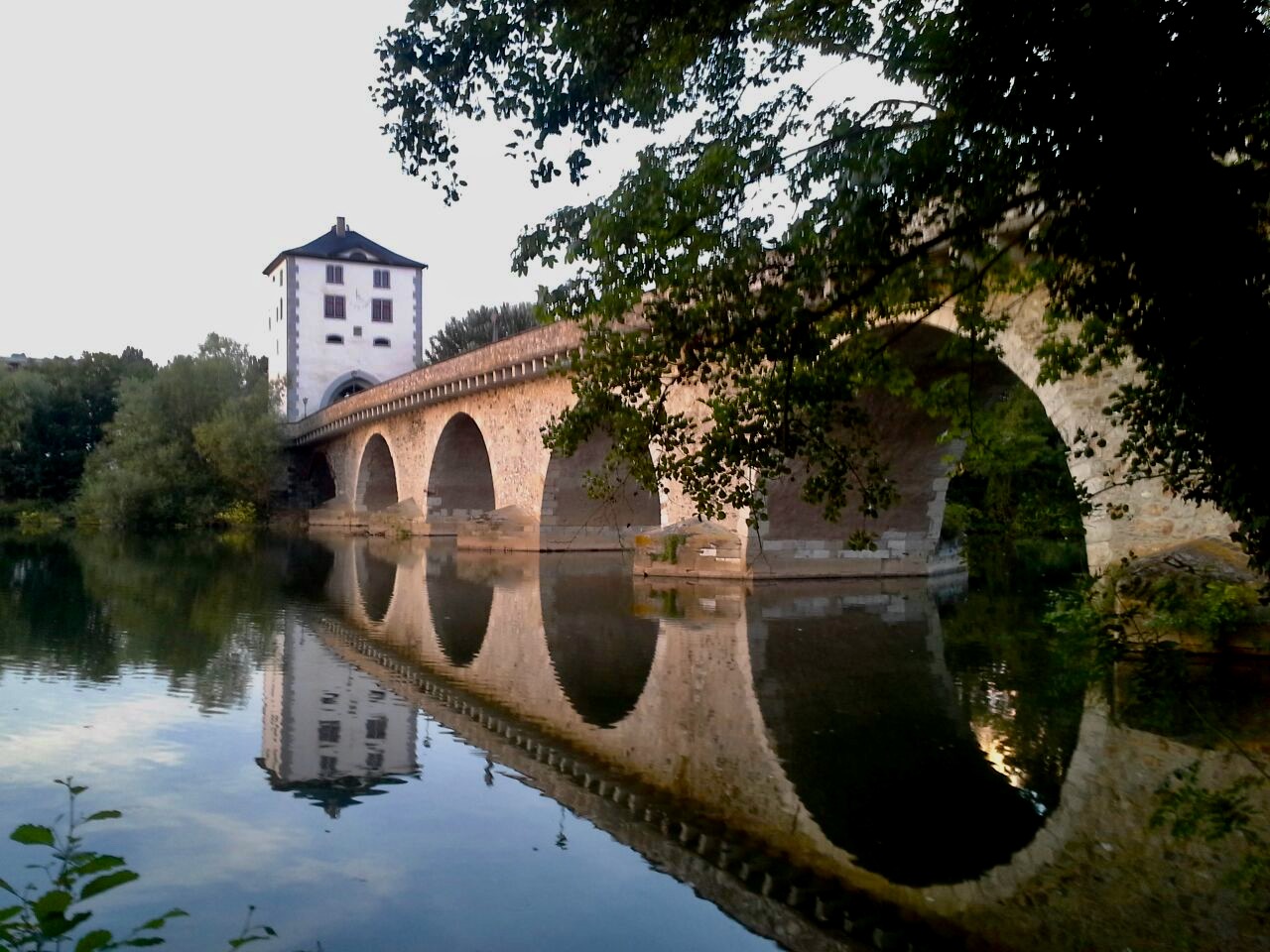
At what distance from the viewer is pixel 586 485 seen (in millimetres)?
5785

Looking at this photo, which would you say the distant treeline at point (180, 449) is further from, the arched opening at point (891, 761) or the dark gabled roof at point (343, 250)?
the arched opening at point (891, 761)

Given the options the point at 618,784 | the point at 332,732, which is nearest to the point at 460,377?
the point at 332,732

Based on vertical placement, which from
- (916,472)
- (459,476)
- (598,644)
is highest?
(459,476)

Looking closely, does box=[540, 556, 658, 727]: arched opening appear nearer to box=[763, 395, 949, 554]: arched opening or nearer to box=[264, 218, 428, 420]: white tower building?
box=[763, 395, 949, 554]: arched opening

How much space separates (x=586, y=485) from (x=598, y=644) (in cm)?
489

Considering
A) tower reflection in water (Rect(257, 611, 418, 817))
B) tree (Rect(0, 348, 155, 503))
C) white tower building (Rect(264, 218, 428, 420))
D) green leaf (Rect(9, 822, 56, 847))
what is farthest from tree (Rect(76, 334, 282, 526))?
green leaf (Rect(9, 822, 56, 847))

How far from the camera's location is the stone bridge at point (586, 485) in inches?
379

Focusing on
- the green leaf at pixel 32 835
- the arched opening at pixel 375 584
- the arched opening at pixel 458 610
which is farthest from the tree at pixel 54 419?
the green leaf at pixel 32 835

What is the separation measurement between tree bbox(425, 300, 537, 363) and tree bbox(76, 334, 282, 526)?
11294 millimetres

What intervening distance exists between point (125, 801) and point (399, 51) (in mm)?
3322

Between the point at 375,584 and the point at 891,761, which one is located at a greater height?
the point at 375,584

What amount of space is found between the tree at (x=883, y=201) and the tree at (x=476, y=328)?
42.8m

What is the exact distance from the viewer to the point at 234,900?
4012 mm

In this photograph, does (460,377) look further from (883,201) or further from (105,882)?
(105,882)
